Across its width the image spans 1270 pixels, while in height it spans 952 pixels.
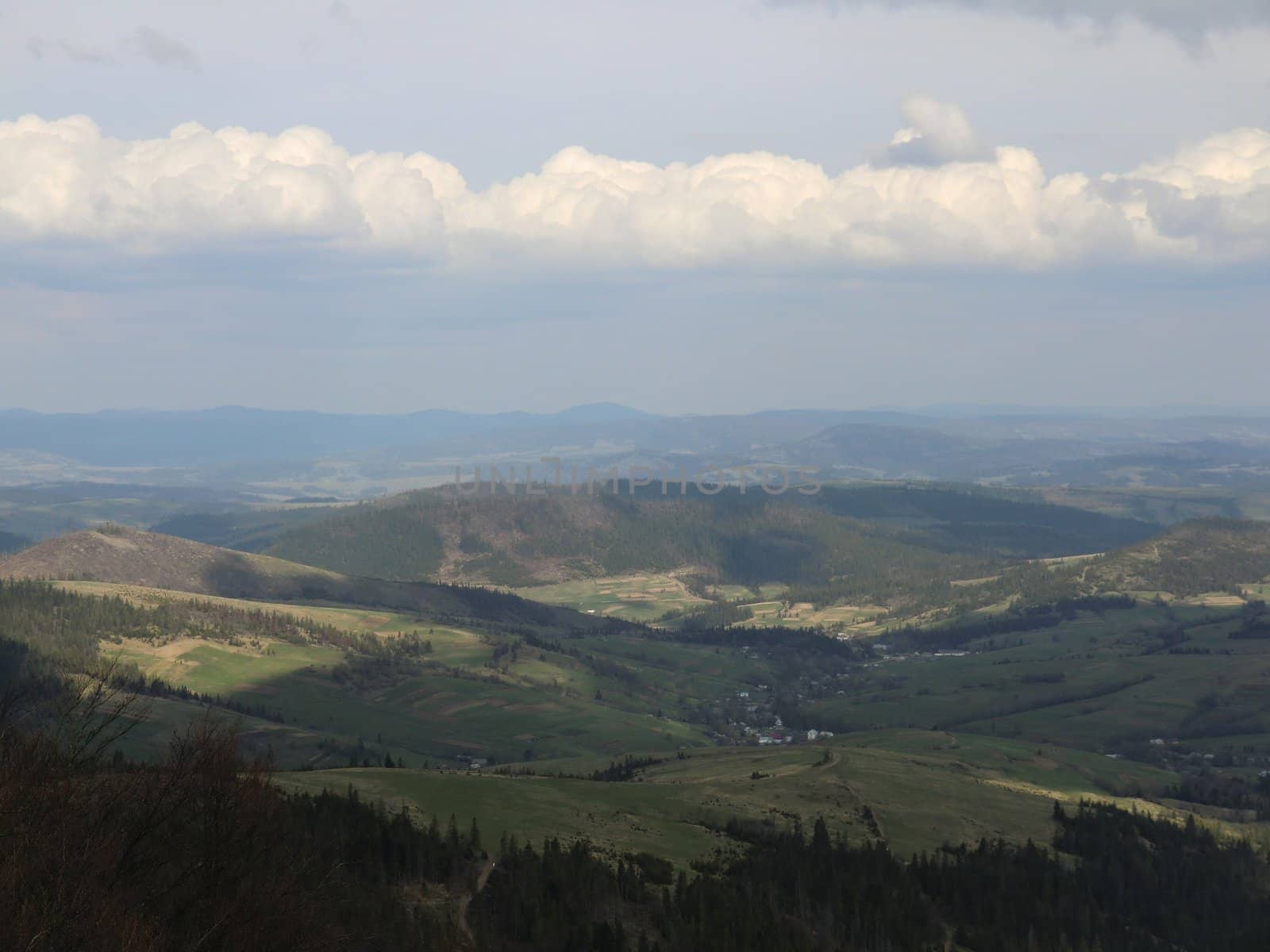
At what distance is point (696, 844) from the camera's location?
5846 inches

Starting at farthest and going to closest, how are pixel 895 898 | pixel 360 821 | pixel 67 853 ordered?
pixel 895 898, pixel 360 821, pixel 67 853

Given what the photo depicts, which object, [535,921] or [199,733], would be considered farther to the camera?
[535,921]

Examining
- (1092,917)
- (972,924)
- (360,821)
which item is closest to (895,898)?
(972,924)

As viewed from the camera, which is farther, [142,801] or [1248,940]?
[1248,940]

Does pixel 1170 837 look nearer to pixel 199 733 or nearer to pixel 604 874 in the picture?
pixel 604 874

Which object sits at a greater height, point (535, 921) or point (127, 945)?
point (127, 945)

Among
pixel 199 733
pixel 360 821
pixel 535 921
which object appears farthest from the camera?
pixel 360 821

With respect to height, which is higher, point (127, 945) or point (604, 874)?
point (127, 945)

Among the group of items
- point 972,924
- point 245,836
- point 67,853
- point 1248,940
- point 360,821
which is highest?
point 67,853

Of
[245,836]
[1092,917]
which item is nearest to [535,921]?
[245,836]

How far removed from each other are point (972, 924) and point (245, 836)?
371 ft

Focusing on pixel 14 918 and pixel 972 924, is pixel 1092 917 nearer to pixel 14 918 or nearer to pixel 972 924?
pixel 972 924

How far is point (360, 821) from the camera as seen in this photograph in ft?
375

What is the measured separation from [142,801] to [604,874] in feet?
250
